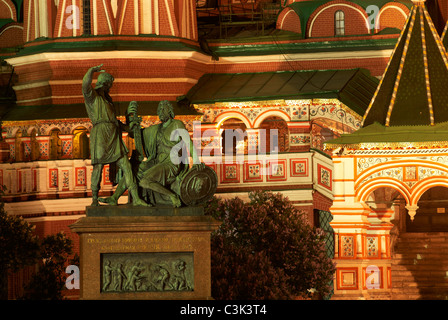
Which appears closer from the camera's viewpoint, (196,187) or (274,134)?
(196,187)

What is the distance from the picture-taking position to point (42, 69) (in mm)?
51062

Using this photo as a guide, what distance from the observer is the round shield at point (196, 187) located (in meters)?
35.3

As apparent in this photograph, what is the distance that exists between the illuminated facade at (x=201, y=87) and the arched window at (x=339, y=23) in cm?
5

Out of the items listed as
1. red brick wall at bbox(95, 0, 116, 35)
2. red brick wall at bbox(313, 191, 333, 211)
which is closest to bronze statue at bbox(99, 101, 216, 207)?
red brick wall at bbox(313, 191, 333, 211)

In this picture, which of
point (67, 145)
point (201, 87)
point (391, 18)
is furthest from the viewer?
point (391, 18)

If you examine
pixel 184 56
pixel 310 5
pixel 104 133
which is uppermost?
pixel 310 5

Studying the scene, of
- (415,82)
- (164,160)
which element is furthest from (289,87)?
(164,160)

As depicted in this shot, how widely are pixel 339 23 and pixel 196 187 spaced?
18.4 meters

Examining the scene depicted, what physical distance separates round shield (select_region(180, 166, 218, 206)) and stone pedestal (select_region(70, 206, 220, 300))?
0.58 meters

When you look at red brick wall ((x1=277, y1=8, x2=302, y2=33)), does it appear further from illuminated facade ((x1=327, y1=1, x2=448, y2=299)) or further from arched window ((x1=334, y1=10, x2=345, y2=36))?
illuminated facade ((x1=327, y1=1, x2=448, y2=299))

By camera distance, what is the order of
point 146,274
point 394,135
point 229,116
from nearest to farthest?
point 146,274 → point 394,135 → point 229,116

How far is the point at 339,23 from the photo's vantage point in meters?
52.3

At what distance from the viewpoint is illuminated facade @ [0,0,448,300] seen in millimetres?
49438

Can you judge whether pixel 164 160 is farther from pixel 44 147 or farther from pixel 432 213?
pixel 432 213
